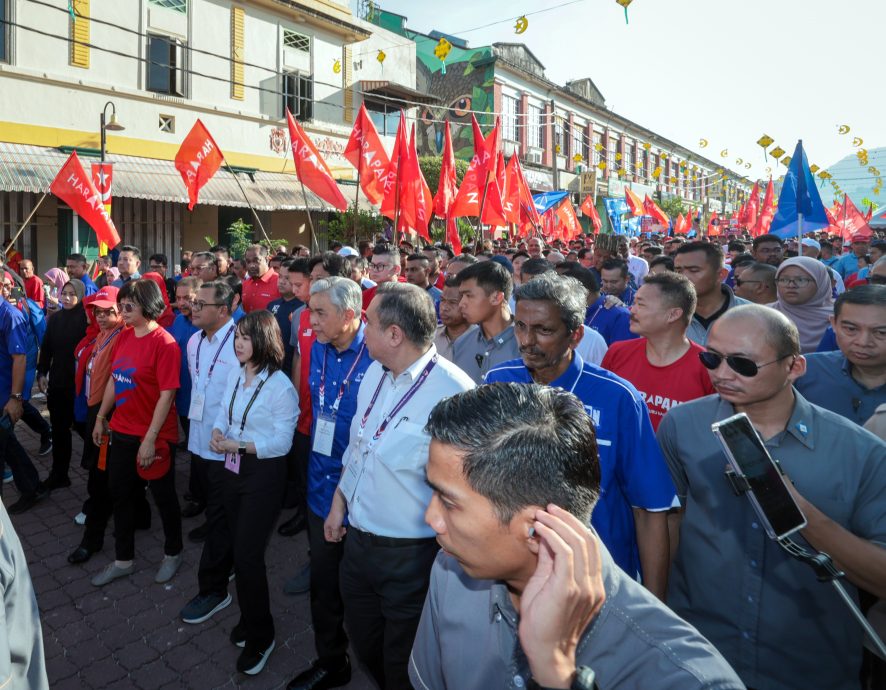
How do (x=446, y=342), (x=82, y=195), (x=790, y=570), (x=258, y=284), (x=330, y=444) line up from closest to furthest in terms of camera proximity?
(x=790, y=570) < (x=330, y=444) < (x=446, y=342) < (x=258, y=284) < (x=82, y=195)

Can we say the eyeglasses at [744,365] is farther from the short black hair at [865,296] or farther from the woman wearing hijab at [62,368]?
the woman wearing hijab at [62,368]

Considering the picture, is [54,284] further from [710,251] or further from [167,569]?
[710,251]

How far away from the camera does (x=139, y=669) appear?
3.50 meters

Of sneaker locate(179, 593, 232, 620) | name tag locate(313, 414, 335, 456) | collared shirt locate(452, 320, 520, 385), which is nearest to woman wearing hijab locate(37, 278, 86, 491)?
sneaker locate(179, 593, 232, 620)

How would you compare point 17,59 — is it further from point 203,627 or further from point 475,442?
point 475,442

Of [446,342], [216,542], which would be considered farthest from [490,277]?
[216,542]

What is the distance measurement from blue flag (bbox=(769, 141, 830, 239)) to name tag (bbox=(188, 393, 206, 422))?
8145 mm

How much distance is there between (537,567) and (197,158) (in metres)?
10.4

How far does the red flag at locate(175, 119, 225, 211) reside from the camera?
10.1m

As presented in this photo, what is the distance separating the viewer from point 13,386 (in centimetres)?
532

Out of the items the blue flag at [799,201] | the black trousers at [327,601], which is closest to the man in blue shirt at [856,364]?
the black trousers at [327,601]

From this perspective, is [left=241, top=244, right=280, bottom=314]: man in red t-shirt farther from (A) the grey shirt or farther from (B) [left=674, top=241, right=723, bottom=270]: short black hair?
(A) the grey shirt

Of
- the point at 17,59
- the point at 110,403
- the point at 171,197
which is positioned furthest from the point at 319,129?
the point at 110,403

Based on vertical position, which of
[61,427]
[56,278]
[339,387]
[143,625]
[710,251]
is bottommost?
[143,625]
